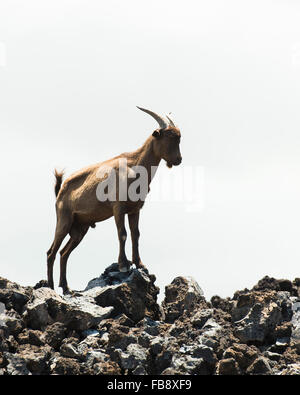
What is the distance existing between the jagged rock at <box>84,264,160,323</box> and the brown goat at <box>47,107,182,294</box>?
1.20 feet

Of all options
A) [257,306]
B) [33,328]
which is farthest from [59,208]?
[257,306]

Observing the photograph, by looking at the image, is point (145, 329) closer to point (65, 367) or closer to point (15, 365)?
point (65, 367)

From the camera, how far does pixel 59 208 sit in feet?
101

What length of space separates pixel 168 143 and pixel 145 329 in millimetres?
4726

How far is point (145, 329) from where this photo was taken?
27.5m

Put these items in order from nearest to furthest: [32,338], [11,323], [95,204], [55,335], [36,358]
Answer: [36,358] → [32,338] → [55,335] → [11,323] → [95,204]

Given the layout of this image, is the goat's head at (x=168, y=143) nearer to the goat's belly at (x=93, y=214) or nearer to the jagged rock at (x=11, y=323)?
the goat's belly at (x=93, y=214)

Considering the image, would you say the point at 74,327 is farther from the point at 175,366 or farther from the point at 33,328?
the point at 175,366

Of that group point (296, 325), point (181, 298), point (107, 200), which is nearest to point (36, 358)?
point (181, 298)

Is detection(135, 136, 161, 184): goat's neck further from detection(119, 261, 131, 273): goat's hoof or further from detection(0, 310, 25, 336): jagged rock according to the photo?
detection(0, 310, 25, 336): jagged rock

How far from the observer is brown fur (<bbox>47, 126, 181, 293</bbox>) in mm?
29484

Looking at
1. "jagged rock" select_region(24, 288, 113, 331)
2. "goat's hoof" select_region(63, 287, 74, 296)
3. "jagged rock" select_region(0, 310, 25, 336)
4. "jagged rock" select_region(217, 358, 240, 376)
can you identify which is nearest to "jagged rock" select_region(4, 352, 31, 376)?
"jagged rock" select_region(0, 310, 25, 336)
